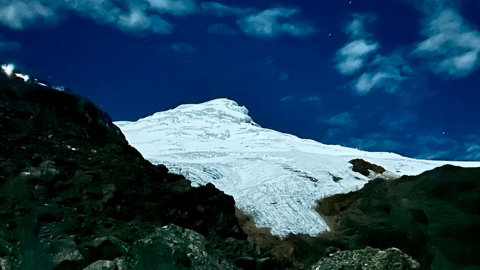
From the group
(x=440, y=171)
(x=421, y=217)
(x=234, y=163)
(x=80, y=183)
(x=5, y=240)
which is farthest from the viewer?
(x=234, y=163)

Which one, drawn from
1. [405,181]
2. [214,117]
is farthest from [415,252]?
[214,117]

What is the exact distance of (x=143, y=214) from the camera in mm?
7719

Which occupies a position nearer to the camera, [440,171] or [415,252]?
[415,252]

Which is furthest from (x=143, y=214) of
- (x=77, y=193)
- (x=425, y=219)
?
(x=425, y=219)

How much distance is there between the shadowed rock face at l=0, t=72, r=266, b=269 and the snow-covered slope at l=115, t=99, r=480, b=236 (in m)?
2.98

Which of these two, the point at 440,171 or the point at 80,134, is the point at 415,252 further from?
the point at 80,134

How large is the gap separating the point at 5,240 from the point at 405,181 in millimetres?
8145

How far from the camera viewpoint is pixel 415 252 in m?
8.92

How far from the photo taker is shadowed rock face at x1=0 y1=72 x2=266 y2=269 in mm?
6536

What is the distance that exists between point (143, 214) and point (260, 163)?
7850 mm

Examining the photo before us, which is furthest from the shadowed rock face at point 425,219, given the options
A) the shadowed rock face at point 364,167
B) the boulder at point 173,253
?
the shadowed rock face at point 364,167

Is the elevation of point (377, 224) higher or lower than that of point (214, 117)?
lower

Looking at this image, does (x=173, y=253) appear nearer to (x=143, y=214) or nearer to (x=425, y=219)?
(x=143, y=214)

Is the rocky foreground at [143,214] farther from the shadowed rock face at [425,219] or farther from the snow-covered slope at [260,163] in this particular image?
the snow-covered slope at [260,163]
